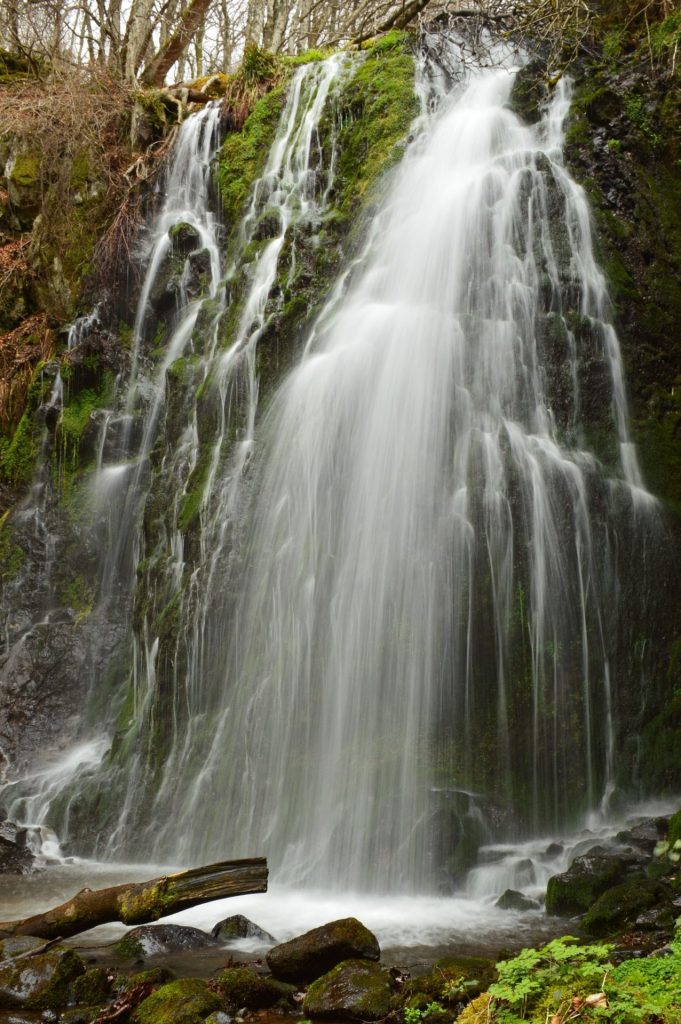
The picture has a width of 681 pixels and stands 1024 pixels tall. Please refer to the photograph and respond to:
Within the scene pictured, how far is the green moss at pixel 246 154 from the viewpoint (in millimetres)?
13039

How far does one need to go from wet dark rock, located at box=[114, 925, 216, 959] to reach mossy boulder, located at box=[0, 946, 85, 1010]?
0.54m

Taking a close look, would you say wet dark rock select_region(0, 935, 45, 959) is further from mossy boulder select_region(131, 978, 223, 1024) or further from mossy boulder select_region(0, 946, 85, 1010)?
mossy boulder select_region(131, 978, 223, 1024)

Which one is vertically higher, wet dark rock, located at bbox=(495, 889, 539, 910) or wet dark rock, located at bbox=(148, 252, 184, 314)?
wet dark rock, located at bbox=(148, 252, 184, 314)

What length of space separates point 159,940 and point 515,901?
238 centimetres

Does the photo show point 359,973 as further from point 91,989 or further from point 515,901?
point 515,901

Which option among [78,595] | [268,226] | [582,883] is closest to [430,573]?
[582,883]

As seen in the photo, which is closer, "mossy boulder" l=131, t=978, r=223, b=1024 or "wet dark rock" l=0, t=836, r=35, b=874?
"mossy boulder" l=131, t=978, r=223, b=1024

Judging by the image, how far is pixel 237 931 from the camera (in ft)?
17.6

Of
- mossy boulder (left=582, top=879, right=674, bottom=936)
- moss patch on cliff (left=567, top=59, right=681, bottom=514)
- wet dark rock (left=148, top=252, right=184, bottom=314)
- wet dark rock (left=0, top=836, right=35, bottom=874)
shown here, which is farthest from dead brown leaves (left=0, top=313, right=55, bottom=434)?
mossy boulder (left=582, top=879, right=674, bottom=936)

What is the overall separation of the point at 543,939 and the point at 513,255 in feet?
22.4

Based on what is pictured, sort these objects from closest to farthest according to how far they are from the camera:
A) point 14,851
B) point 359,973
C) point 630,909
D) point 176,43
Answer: point 359,973 → point 630,909 → point 14,851 → point 176,43

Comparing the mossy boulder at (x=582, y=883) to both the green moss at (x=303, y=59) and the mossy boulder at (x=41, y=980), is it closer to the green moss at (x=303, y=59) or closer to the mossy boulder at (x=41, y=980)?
the mossy boulder at (x=41, y=980)

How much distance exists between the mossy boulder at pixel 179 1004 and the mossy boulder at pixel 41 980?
0.49 meters

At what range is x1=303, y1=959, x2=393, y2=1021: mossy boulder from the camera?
391 cm
